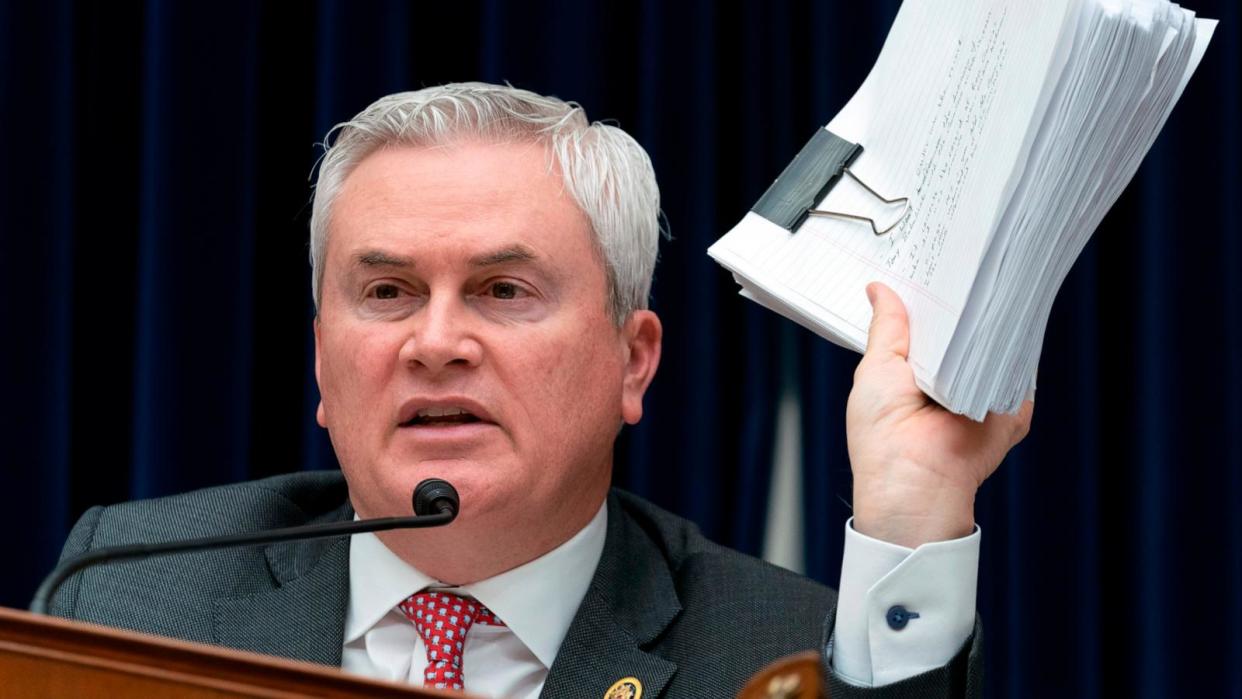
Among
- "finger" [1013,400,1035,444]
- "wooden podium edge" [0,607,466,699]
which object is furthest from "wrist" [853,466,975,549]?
"wooden podium edge" [0,607,466,699]

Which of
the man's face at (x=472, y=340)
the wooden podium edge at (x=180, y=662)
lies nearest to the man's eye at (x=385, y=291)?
the man's face at (x=472, y=340)

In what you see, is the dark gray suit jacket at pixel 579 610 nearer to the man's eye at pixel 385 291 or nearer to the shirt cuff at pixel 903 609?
the shirt cuff at pixel 903 609

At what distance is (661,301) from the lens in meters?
2.58

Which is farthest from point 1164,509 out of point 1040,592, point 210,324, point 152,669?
point 152,669

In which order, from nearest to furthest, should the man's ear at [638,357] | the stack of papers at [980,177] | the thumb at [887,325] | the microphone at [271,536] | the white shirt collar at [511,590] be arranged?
the microphone at [271,536], the stack of papers at [980,177], the thumb at [887,325], the white shirt collar at [511,590], the man's ear at [638,357]

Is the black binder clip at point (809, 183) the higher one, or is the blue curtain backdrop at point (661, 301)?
the black binder clip at point (809, 183)

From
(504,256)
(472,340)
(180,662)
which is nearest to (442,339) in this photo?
(472,340)

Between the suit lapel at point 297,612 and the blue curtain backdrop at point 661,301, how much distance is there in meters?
0.64

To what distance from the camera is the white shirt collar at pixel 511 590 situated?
1900 mm

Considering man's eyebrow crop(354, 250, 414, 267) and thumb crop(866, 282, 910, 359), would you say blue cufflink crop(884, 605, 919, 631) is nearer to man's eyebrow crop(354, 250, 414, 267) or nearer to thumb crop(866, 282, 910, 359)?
thumb crop(866, 282, 910, 359)

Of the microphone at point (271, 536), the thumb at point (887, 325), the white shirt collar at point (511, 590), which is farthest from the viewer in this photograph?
the white shirt collar at point (511, 590)

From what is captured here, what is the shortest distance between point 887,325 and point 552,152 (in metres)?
0.60

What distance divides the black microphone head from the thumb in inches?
18.2

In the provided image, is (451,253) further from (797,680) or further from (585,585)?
(797,680)
